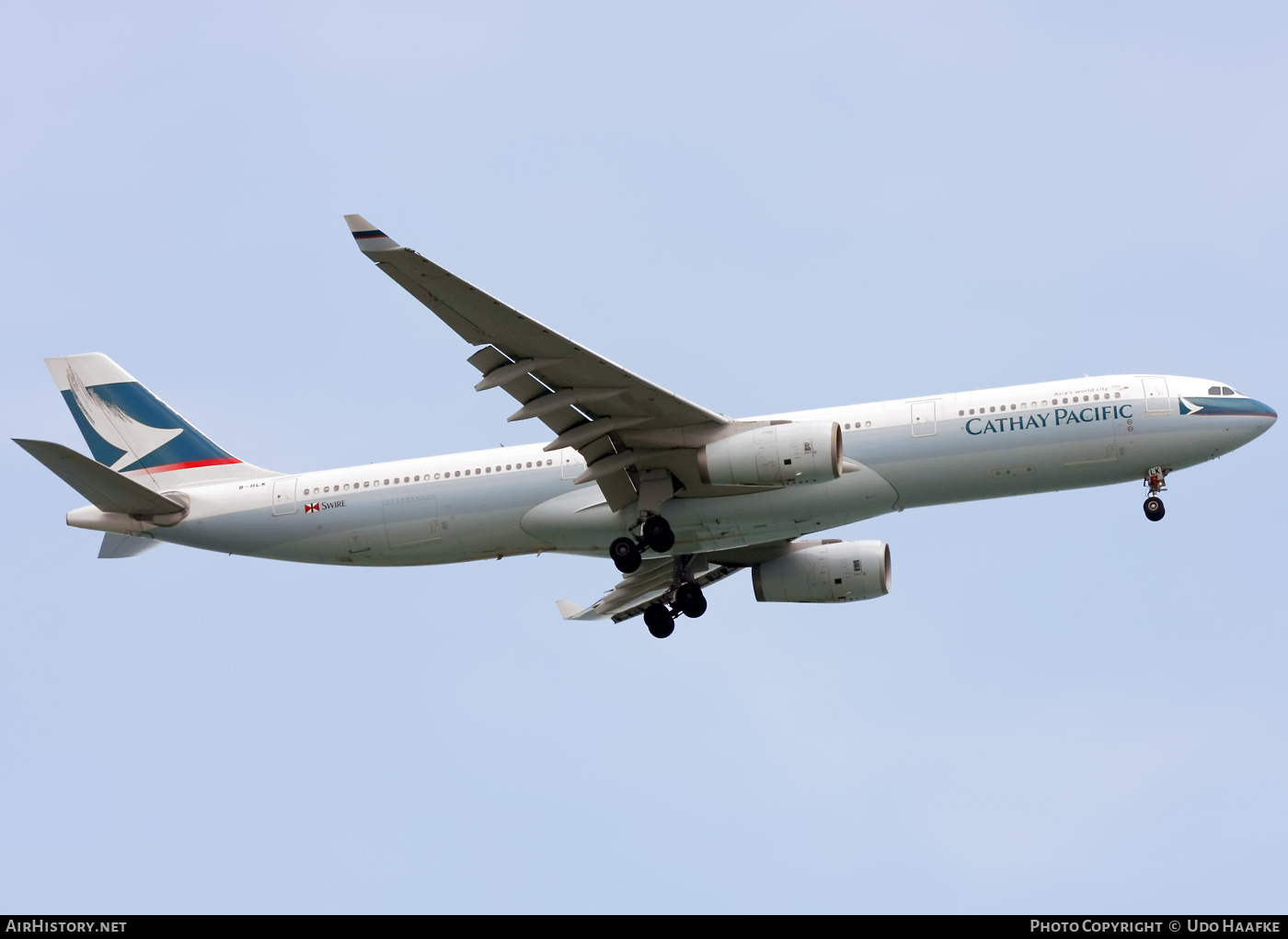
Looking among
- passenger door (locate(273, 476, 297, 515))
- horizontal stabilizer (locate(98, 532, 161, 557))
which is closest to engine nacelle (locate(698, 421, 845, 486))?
passenger door (locate(273, 476, 297, 515))

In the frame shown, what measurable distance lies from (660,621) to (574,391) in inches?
Answer: 349

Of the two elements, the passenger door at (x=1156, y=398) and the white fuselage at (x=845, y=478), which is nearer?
the white fuselage at (x=845, y=478)

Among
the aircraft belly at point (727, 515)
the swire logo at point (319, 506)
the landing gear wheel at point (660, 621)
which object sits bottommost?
the landing gear wheel at point (660, 621)

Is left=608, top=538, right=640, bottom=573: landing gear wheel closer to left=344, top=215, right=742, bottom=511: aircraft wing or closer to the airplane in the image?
the airplane

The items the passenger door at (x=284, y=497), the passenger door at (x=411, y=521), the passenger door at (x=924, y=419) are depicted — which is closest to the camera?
the passenger door at (x=924, y=419)

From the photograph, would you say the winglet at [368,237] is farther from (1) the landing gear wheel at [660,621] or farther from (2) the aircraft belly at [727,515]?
(1) the landing gear wheel at [660,621]

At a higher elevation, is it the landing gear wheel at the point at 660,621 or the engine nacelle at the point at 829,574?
the engine nacelle at the point at 829,574

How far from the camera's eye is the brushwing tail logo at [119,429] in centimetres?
4156

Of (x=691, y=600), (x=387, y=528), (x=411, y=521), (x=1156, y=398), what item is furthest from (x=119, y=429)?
(x=1156, y=398)

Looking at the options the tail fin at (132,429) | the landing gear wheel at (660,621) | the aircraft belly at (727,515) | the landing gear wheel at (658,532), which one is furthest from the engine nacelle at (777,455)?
the tail fin at (132,429)

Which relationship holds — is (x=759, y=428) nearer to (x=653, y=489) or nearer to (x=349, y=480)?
(x=653, y=489)

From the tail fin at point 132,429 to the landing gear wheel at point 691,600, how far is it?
39.3 ft

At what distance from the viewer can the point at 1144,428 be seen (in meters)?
34.9
